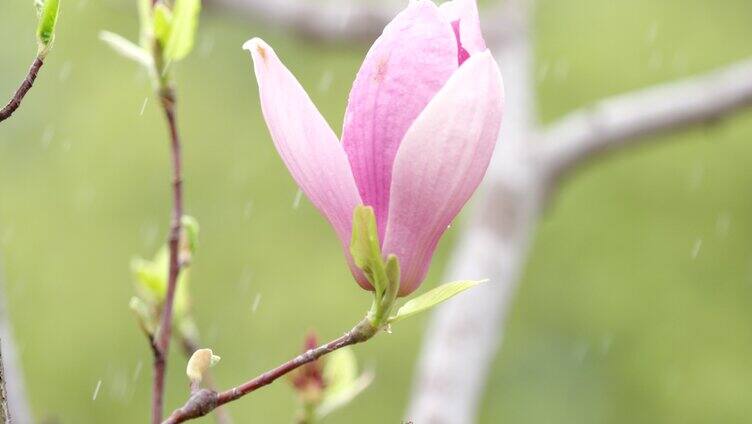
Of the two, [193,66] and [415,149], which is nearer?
[415,149]

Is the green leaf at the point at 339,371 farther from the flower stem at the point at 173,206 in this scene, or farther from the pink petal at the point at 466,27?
the pink petal at the point at 466,27

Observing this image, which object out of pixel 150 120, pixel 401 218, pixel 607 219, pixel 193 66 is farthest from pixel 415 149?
pixel 193 66

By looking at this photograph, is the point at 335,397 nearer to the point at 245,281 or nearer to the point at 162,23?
the point at 162,23

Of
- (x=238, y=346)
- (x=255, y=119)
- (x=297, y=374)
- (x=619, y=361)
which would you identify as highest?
(x=297, y=374)

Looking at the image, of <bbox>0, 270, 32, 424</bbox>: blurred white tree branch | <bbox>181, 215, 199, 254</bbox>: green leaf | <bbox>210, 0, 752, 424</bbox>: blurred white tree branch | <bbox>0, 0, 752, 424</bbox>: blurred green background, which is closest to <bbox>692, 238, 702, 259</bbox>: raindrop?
<bbox>0, 0, 752, 424</bbox>: blurred green background

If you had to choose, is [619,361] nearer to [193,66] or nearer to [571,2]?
[571,2]

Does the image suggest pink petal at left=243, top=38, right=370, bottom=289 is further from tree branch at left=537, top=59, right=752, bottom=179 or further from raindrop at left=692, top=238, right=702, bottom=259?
raindrop at left=692, top=238, right=702, bottom=259
